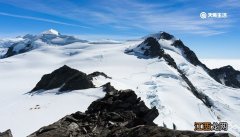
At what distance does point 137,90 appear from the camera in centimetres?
8050

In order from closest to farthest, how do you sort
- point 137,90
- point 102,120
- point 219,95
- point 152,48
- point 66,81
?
point 102,120, point 66,81, point 137,90, point 219,95, point 152,48

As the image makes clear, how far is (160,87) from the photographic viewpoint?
92.2 m

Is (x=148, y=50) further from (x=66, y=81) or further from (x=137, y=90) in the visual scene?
(x=66, y=81)

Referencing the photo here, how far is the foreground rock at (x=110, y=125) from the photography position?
834 inches

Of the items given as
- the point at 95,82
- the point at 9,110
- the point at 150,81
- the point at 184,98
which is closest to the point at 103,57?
the point at 150,81

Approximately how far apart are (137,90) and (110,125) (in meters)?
54.2

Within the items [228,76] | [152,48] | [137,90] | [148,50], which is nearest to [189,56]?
[228,76]

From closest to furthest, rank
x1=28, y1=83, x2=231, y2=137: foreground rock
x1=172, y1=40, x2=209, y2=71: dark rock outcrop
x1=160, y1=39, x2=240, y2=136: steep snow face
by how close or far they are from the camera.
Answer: x1=28, y1=83, x2=231, y2=137: foreground rock → x1=160, y1=39, x2=240, y2=136: steep snow face → x1=172, y1=40, x2=209, y2=71: dark rock outcrop

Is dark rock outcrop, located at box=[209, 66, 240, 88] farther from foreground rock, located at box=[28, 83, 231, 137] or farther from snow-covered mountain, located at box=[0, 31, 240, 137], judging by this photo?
foreground rock, located at box=[28, 83, 231, 137]

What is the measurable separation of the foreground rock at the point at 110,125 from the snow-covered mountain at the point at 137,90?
14414 mm

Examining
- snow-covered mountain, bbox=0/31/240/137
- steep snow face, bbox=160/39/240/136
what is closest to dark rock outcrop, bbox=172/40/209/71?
snow-covered mountain, bbox=0/31/240/137

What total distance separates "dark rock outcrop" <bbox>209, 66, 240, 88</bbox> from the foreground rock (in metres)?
160

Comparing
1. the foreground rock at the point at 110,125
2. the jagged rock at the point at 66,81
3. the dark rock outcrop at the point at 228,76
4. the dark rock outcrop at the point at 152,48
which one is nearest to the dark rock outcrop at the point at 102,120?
the foreground rock at the point at 110,125

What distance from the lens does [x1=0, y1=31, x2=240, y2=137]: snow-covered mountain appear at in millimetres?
56125
